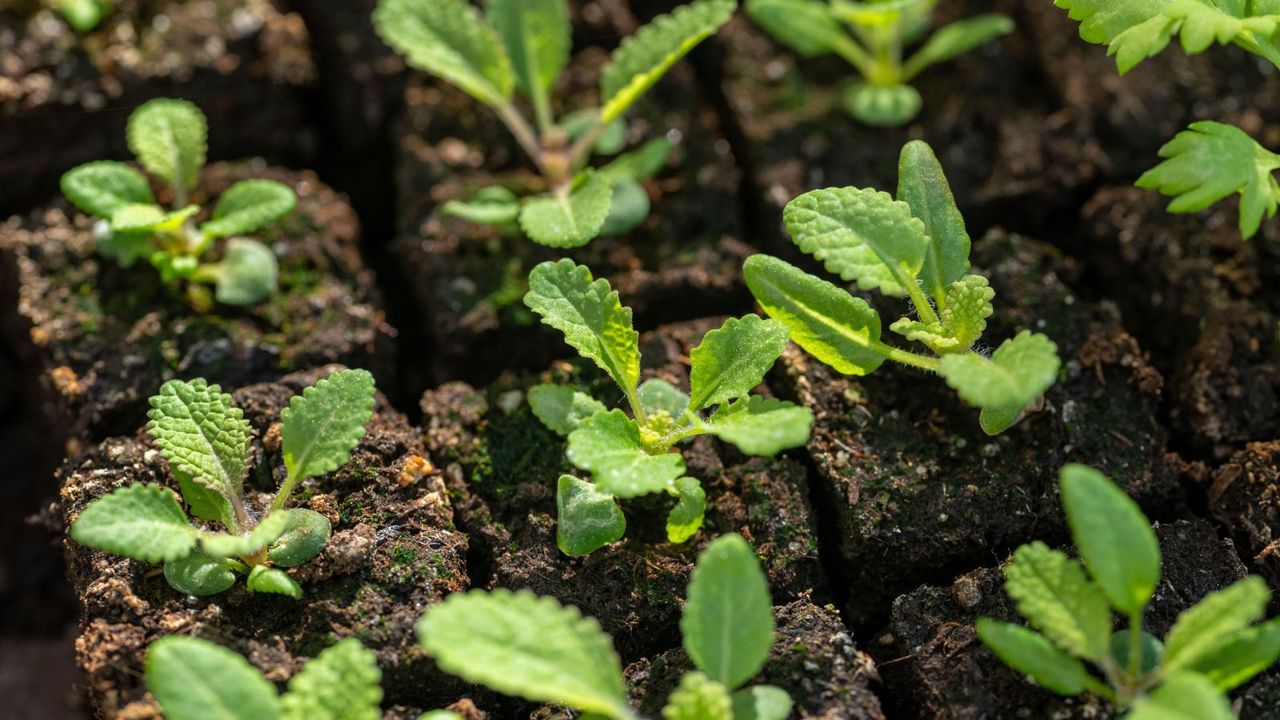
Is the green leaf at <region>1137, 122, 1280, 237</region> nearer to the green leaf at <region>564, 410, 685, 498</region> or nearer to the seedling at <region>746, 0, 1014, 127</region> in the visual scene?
the seedling at <region>746, 0, 1014, 127</region>

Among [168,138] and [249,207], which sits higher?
[168,138]

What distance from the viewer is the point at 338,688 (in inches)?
57.9

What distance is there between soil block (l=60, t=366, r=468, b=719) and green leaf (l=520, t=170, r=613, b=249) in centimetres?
41

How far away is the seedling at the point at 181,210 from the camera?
2004 millimetres

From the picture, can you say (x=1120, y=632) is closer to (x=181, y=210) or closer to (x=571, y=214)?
(x=571, y=214)

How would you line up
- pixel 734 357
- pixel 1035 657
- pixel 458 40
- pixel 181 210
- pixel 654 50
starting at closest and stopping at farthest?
pixel 1035 657 < pixel 734 357 < pixel 181 210 < pixel 654 50 < pixel 458 40

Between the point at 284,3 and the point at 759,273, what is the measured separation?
1369 millimetres

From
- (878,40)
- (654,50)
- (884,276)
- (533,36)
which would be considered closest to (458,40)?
(533,36)

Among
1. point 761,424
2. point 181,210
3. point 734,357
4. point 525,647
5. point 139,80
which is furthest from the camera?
point 139,80

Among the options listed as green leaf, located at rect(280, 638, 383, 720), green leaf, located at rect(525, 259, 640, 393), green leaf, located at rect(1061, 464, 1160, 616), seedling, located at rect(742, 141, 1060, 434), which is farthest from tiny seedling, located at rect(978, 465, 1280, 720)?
green leaf, located at rect(280, 638, 383, 720)

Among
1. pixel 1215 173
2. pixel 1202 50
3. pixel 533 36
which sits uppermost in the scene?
pixel 533 36

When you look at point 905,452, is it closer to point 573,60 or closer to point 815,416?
point 815,416

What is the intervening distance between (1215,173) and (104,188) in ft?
5.81

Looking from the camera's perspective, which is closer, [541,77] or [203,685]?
[203,685]
